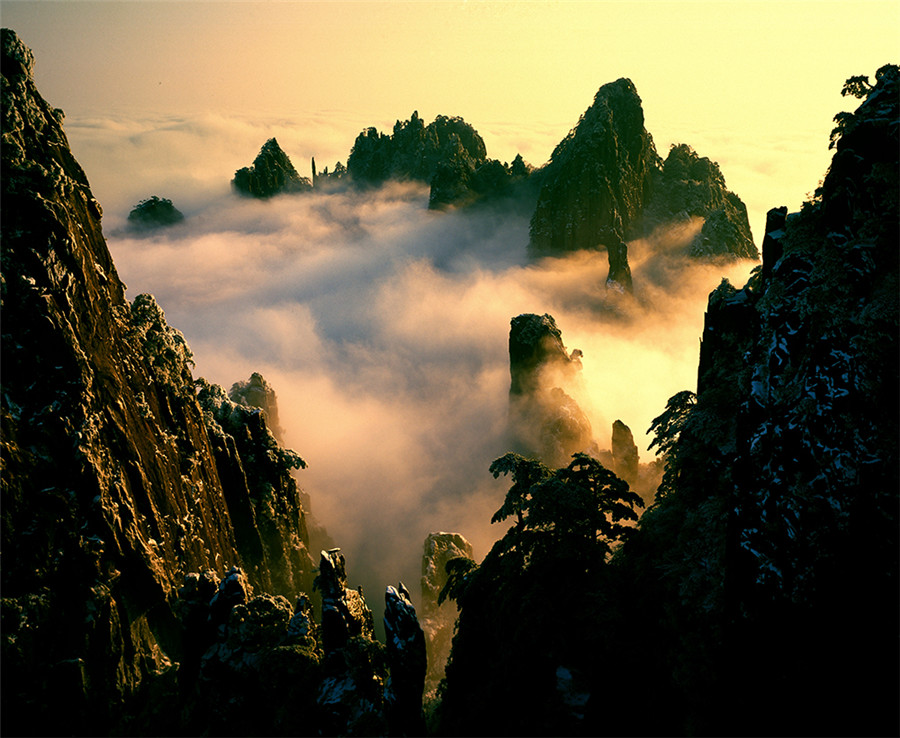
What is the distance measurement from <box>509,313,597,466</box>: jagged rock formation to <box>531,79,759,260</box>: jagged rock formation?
1720 inches

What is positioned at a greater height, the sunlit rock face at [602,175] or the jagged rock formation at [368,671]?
the sunlit rock face at [602,175]

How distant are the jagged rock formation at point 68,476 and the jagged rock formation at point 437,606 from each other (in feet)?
72.1

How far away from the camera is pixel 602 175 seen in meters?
114

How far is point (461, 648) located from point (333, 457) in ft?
233

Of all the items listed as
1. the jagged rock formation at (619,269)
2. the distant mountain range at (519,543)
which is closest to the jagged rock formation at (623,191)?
the jagged rock formation at (619,269)

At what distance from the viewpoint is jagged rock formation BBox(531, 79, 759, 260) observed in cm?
11444

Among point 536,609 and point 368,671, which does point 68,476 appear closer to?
point 368,671

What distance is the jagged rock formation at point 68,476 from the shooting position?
1900cm

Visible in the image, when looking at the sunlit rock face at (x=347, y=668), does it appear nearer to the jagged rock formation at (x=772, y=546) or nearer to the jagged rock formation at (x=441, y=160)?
the jagged rock formation at (x=772, y=546)

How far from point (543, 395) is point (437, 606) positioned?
3666 centimetres

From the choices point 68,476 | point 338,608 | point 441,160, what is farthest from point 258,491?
point 441,160

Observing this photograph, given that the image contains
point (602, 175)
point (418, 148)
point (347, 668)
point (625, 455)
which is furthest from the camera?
point (418, 148)

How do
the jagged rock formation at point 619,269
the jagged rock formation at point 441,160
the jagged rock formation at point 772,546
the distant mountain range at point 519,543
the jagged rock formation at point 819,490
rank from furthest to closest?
the jagged rock formation at point 441,160
the jagged rock formation at point 619,269
the distant mountain range at point 519,543
the jagged rock formation at point 772,546
the jagged rock formation at point 819,490

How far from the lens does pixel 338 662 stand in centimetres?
1861
